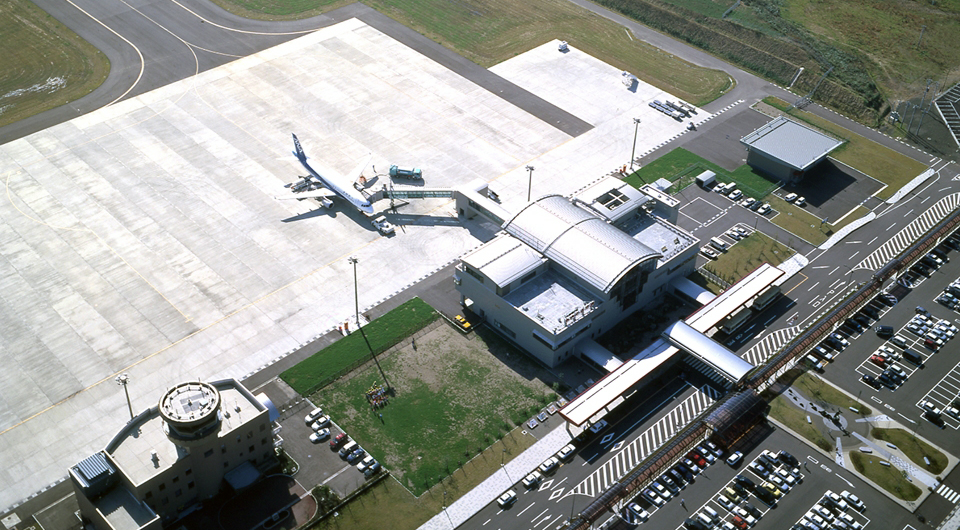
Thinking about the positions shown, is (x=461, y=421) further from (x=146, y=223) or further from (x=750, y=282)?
(x=146, y=223)

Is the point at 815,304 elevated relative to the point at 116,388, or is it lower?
elevated

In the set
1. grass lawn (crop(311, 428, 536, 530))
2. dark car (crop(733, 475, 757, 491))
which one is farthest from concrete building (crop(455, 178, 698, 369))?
A: dark car (crop(733, 475, 757, 491))

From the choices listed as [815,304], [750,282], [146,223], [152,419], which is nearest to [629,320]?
[750,282]

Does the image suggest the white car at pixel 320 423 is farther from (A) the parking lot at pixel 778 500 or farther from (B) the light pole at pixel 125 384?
(A) the parking lot at pixel 778 500

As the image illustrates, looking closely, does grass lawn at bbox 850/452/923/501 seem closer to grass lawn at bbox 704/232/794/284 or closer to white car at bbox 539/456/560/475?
grass lawn at bbox 704/232/794/284

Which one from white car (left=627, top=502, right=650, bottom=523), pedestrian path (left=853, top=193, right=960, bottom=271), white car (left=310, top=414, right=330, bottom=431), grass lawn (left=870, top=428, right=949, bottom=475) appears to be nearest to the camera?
white car (left=627, top=502, right=650, bottom=523)

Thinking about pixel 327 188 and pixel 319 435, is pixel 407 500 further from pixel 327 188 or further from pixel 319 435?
pixel 327 188
